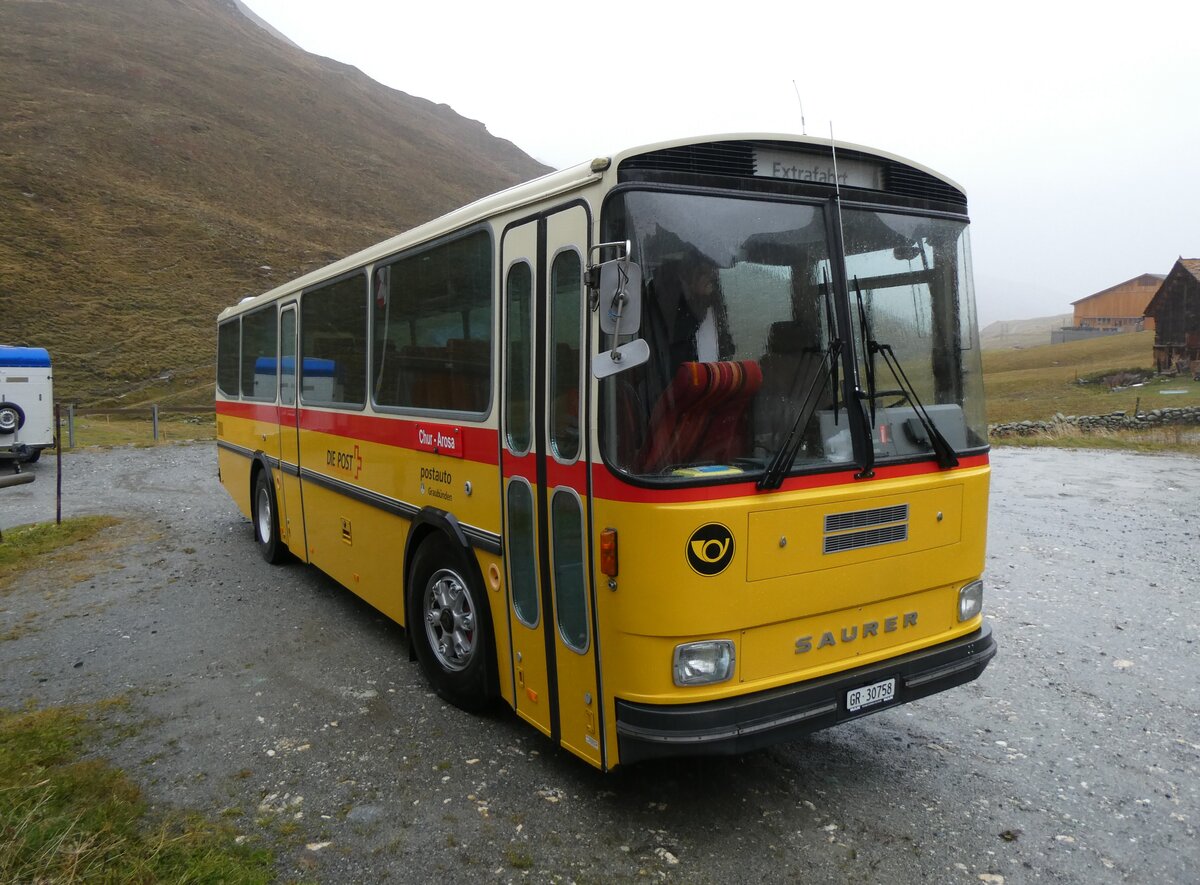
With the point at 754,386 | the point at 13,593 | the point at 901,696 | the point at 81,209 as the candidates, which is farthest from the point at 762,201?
the point at 81,209

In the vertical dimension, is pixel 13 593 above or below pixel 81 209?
below

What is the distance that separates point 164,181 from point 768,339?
7410 cm

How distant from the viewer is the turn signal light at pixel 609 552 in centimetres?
353

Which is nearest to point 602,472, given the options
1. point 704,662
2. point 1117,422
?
point 704,662

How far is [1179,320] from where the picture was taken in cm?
4831

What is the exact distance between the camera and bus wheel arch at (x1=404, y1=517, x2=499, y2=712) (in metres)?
4.69

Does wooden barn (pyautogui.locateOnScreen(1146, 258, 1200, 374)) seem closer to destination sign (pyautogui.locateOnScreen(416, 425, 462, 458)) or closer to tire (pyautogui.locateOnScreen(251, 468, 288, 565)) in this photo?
tire (pyautogui.locateOnScreen(251, 468, 288, 565))

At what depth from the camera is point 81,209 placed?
5669 centimetres

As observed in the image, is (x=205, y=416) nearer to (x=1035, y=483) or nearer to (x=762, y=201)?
(x=1035, y=483)

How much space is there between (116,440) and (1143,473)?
81.4ft

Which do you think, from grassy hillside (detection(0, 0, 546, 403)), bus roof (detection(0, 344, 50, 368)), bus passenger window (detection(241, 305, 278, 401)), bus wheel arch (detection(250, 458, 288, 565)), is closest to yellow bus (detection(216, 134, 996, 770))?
bus passenger window (detection(241, 305, 278, 401))

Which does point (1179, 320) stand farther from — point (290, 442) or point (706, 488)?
point (706, 488)

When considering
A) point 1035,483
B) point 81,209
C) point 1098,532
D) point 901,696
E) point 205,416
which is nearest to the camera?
point 901,696

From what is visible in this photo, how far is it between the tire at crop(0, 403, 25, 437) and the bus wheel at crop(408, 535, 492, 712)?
1608 cm
